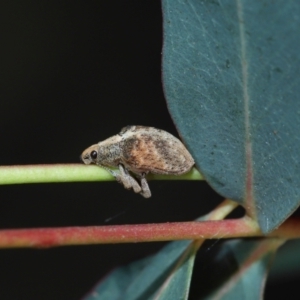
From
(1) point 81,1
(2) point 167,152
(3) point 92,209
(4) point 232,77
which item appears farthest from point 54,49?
(4) point 232,77

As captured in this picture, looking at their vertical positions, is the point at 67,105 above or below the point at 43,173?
below

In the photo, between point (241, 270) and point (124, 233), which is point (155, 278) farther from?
point (124, 233)

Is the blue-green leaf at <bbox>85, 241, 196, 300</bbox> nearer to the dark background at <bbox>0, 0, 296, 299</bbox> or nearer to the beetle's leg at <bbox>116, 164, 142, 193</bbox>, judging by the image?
the beetle's leg at <bbox>116, 164, 142, 193</bbox>

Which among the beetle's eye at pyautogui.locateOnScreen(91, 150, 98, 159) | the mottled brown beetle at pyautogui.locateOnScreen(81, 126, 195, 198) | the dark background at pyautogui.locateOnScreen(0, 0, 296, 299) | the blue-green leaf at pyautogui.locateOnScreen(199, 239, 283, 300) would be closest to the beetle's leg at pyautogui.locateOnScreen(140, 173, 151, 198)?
the mottled brown beetle at pyautogui.locateOnScreen(81, 126, 195, 198)

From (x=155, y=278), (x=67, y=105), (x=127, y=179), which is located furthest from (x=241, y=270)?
(x=67, y=105)

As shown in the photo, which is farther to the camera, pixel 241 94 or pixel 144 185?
pixel 144 185
